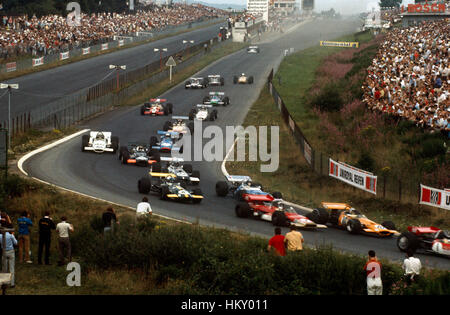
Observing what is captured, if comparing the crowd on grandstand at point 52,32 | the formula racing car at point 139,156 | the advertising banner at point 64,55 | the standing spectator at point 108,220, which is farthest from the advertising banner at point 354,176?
the advertising banner at point 64,55

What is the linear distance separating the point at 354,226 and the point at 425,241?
2983mm

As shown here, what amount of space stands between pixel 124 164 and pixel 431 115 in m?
16.7

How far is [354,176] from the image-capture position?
106ft

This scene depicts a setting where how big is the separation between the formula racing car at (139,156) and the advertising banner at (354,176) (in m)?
9.26

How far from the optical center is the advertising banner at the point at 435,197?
91.0ft

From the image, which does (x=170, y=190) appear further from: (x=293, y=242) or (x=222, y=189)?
(x=293, y=242)

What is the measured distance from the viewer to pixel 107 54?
9131cm

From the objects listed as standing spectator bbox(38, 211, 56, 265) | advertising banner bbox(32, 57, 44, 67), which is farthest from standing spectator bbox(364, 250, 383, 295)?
advertising banner bbox(32, 57, 44, 67)

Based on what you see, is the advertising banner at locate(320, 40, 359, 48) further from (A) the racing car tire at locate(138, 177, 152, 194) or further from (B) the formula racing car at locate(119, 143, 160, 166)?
(A) the racing car tire at locate(138, 177, 152, 194)

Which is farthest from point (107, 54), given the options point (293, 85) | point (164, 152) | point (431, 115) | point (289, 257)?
point (289, 257)

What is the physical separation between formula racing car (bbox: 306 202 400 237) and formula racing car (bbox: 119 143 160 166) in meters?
11.9

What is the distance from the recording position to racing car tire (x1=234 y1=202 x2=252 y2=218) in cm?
2738
